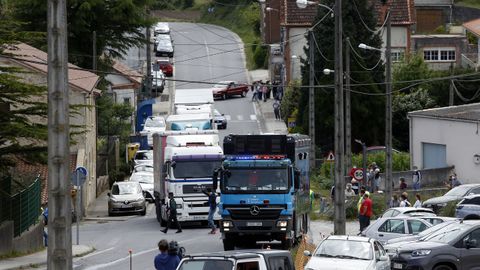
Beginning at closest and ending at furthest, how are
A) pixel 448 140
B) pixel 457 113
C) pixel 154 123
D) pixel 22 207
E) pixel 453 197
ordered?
pixel 22 207, pixel 453 197, pixel 448 140, pixel 457 113, pixel 154 123

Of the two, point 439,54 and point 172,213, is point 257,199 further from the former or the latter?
point 439,54

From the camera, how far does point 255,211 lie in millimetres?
34938

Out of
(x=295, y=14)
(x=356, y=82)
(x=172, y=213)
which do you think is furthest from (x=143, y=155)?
(x=295, y=14)

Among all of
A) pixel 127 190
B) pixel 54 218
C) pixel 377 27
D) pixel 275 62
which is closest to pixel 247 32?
pixel 275 62

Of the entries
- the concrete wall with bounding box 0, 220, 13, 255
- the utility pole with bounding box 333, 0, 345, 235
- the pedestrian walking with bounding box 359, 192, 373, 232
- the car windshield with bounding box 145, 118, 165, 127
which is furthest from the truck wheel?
the car windshield with bounding box 145, 118, 165, 127

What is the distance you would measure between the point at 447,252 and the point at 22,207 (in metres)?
15.0

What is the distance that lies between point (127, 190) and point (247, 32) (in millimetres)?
A: 73589

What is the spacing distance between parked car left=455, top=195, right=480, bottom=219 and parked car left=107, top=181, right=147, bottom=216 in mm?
17342

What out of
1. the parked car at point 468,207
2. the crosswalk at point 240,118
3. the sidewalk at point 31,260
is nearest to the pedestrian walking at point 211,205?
the sidewalk at point 31,260

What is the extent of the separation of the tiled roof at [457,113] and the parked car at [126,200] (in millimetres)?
17933

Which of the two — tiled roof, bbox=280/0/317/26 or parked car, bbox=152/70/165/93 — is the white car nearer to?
parked car, bbox=152/70/165/93

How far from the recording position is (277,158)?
35.6 m

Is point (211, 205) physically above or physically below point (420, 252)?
above

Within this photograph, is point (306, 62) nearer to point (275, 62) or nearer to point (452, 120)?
point (452, 120)
